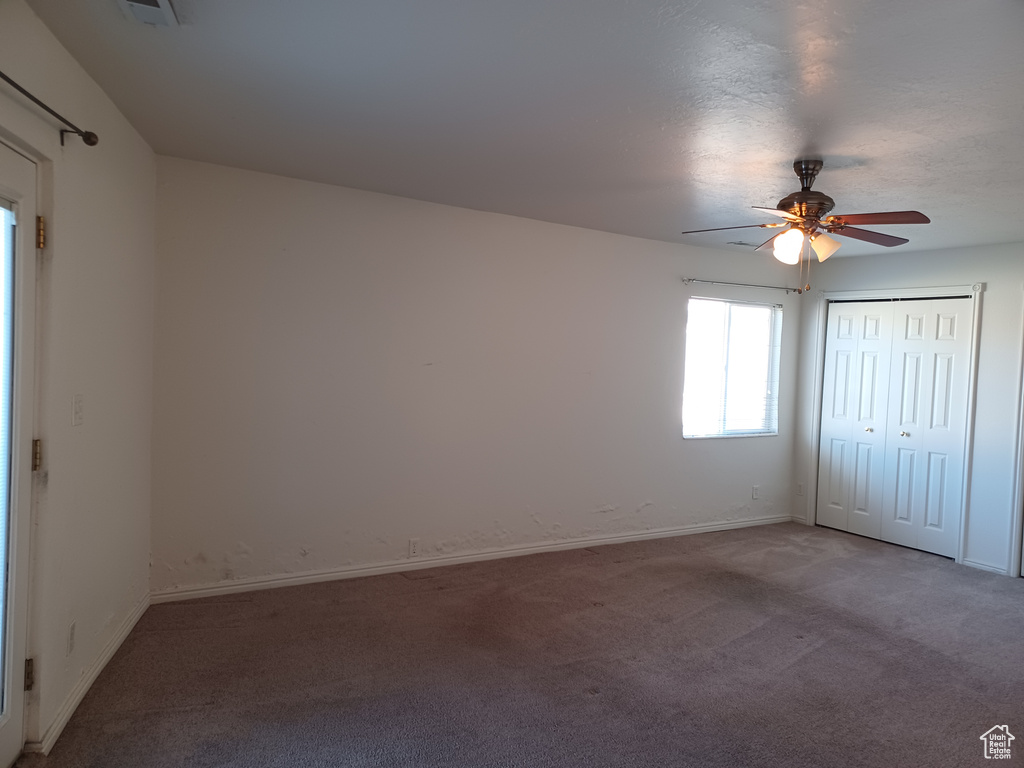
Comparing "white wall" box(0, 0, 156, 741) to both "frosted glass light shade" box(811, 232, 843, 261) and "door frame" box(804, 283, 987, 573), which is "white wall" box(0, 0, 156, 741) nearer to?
"frosted glass light shade" box(811, 232, 843, 261)

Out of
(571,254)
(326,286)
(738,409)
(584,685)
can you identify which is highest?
(571,254)

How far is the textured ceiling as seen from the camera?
73.2 inches

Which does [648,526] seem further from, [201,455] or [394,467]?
[201,455]

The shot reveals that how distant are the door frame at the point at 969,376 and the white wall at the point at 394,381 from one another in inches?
48.0

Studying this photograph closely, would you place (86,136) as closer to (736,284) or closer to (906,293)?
(736,284)

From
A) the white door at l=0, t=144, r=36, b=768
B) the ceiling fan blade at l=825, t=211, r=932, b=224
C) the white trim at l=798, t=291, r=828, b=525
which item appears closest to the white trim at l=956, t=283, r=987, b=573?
the white trim at l=798, t=291, r=828, b=525

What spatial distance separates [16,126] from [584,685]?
2.94 metres

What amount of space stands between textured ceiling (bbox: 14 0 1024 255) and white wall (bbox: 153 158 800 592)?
0.47m

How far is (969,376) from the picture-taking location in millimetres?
4867

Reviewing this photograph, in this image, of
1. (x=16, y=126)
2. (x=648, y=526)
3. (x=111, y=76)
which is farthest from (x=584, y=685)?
(x=111, y=76)

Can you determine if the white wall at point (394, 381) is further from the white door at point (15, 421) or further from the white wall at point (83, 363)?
the white door at point (15, 421)

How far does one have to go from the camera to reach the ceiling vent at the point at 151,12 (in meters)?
1.82

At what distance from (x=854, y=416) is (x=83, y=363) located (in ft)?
18.7

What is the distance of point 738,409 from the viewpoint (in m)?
5.72
